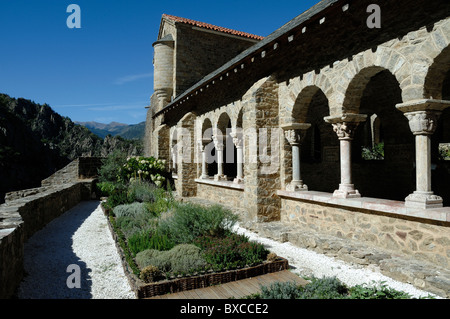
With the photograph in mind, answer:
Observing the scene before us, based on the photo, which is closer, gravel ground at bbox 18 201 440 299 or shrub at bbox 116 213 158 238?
gravel ground at bbox 18 201 440 299

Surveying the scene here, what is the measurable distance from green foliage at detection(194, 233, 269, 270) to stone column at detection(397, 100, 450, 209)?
6.71 feet

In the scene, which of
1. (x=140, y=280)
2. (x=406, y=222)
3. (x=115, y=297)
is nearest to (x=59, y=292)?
(x=115, y=297)

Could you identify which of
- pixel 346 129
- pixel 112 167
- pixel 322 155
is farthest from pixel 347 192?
pixel 112 167

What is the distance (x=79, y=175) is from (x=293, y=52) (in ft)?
36.8

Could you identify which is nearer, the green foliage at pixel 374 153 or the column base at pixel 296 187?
the column base at pixel 296 187

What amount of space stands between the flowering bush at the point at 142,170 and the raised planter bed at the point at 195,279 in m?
7.46

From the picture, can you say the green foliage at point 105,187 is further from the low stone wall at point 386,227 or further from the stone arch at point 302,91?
the low stone wall at point 386,227

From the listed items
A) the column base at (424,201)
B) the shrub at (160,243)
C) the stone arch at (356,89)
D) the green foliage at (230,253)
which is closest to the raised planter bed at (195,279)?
the green foliage at (230,253)

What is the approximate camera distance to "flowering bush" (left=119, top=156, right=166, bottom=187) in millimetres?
11297

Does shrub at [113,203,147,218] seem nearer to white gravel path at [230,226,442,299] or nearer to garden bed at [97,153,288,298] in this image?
garden bed at [97,153,288,298]

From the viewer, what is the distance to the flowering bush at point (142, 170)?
11.3 m

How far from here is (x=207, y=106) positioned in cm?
970

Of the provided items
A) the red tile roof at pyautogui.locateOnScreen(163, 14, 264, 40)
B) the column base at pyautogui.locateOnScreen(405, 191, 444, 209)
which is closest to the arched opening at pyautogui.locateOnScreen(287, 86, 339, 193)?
the column base at pyautogui.locateOnScreen(405, 191, 444, 209)
